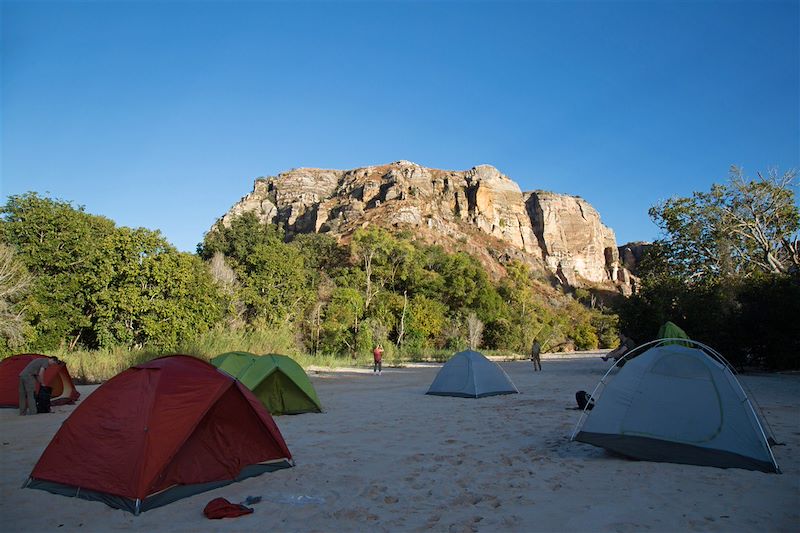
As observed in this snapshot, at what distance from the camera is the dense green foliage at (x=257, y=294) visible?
822 inches

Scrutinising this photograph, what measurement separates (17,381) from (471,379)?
1155 cm

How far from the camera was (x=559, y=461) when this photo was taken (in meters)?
6.64

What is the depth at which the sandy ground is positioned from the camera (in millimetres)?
4488

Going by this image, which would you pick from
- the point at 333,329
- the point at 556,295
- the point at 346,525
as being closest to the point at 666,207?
the point at 333,329

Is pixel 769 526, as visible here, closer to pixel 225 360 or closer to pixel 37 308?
pixel 225 360

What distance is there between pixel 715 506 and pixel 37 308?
75.3ft

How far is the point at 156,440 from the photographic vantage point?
5.21 metres


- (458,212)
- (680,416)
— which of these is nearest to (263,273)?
(680,416)

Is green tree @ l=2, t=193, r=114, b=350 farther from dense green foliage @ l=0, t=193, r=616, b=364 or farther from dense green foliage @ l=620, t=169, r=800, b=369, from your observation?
dense green foliage @ l=620, t=169, r=800, b=369

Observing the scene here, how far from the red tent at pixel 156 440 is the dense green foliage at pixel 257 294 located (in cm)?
1543

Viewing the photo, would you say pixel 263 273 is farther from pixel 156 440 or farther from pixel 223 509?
pixel 223 509

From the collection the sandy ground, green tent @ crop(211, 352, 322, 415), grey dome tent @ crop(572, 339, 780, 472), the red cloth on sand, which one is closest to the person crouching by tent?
the sandy ground

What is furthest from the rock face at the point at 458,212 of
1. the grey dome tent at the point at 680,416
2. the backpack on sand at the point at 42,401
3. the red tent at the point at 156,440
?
the red tent at the point at 156,440

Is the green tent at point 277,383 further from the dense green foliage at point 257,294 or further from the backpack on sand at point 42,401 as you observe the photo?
the dense green foliage at point 257,294
